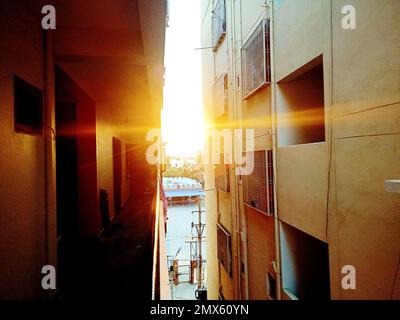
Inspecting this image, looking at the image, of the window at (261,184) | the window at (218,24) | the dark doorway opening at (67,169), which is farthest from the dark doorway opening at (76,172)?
the window at (218,24)

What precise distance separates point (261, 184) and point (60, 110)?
4.48 m

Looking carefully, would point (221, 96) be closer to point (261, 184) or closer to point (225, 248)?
point (261, 184)

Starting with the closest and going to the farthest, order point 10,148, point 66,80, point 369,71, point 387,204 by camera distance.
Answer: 1. point 10,148
2. point 387,204
3. point 369,71
4. point 66,80

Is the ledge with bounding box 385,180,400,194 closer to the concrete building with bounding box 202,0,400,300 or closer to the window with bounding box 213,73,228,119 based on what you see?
the concrete building with bounding box 202,0,400,300

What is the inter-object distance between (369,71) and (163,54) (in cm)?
265

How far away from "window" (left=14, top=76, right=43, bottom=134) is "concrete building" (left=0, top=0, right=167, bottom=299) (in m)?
0.01

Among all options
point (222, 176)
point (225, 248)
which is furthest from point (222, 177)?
point (225, 248)

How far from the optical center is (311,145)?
3.98 meters

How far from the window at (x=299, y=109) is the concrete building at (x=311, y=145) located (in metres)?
0.02

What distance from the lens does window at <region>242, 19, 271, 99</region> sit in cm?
516

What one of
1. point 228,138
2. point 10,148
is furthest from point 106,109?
point 10,148

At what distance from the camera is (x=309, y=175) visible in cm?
405

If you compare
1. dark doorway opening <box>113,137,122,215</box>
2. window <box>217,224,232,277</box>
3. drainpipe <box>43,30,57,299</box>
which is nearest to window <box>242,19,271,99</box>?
drainpipe <box>43,30,57,299</box>
